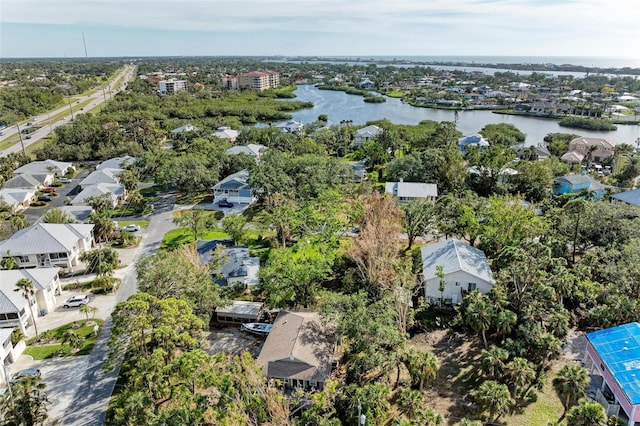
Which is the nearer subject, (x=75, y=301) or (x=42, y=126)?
(x=75, y=301)

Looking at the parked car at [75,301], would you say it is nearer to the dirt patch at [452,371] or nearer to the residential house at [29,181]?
the dirt patch at [452,371]

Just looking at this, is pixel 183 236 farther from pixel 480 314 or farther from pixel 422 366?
pixel 480 314

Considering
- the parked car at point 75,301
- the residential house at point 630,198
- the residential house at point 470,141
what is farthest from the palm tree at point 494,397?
the residential house at point 470,141

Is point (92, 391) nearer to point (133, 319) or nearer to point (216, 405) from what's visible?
point (133, 319)

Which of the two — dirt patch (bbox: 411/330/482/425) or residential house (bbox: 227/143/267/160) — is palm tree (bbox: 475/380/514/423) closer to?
dirt patch (bbox: 411/330/482/425)

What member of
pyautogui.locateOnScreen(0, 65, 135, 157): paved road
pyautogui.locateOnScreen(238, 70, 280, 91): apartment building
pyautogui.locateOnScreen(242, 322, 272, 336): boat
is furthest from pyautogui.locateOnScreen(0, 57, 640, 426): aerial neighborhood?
pyautogui.locateOnScreen(238, 70, 280, 91): apartment building

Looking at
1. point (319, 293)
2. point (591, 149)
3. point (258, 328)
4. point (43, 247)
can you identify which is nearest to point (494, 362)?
point (319, 293)
